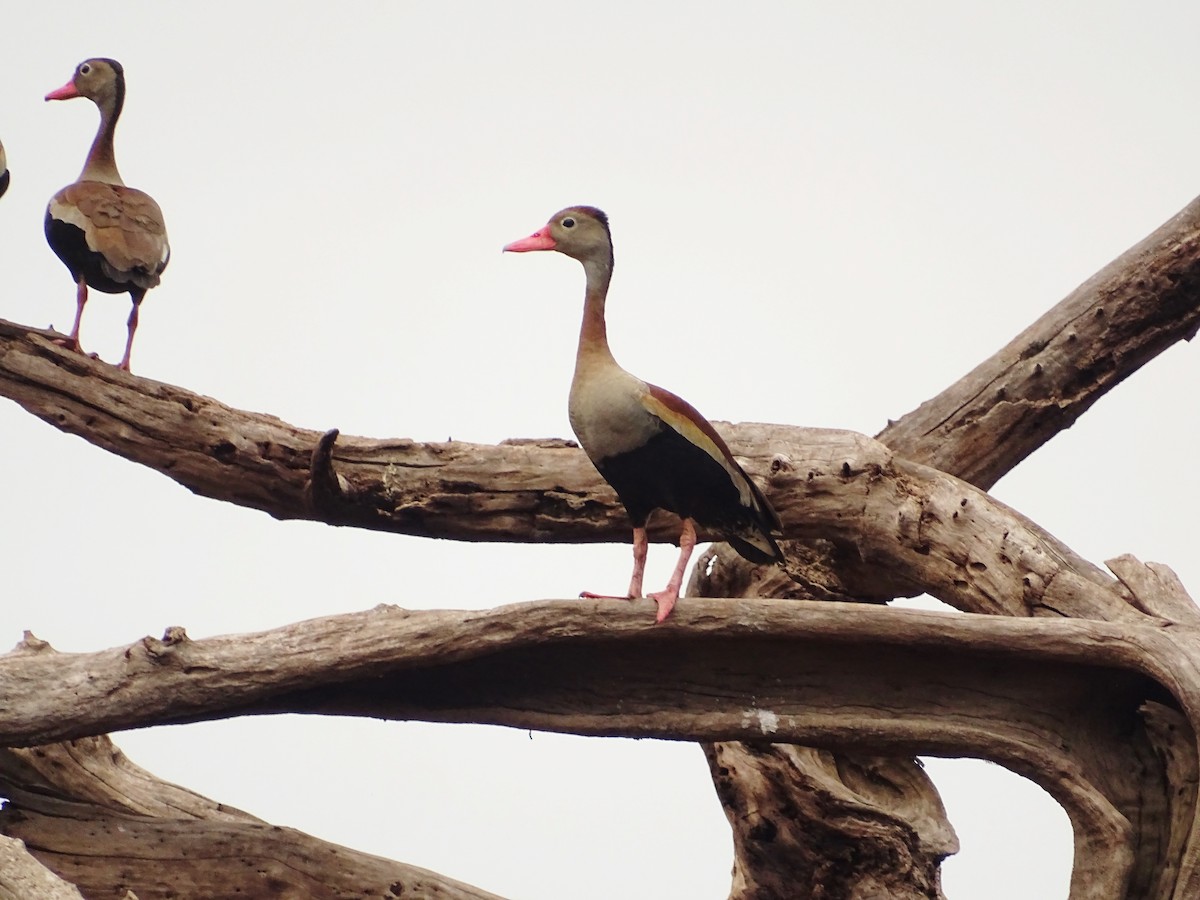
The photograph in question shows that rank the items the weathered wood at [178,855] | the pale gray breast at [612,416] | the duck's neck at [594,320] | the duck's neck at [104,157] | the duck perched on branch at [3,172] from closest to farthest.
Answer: the pale gray breast at [612,416] < the duck's neck at [594,320] < the weathered wood at [178,855] < the duck's neck at [104,157] < the duck perched on branch at [3,172]

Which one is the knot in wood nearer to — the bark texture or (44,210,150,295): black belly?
the bark texture

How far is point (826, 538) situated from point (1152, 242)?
4.71 feet

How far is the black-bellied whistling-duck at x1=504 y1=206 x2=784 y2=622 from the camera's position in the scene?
345cm

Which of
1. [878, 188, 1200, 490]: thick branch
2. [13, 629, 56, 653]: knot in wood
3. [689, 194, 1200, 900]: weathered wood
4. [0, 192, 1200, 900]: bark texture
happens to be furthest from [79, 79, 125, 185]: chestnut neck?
[878, 188, 1200, 490]: thick branch

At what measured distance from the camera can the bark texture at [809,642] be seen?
355 cm

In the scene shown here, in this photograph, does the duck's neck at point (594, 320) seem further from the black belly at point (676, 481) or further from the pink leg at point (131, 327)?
the pink leg at point (131, 327)

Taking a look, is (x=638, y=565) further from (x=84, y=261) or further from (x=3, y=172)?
(x=3, y=172)

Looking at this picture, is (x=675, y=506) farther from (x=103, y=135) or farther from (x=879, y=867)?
(x=103, y=135)

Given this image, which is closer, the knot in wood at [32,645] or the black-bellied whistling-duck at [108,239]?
the knot in wood at [32,645]

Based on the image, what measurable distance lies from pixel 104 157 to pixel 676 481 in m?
2.67

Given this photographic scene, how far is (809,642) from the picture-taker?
361 centimetres

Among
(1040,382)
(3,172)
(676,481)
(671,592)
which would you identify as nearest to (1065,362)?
(1040,382)

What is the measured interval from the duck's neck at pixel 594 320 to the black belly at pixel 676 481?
0.25 meters

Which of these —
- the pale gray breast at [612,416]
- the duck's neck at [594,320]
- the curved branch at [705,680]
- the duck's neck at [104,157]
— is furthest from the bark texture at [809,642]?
the duck's neck at [104,157]
